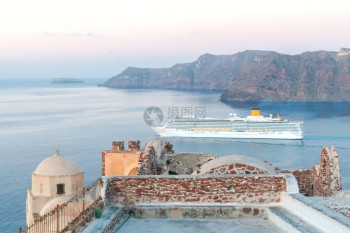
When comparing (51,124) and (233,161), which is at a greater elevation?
(233,161)

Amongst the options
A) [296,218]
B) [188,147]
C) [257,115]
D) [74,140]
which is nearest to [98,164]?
[74,140]

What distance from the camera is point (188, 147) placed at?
205 ft

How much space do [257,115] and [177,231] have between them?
69.2m

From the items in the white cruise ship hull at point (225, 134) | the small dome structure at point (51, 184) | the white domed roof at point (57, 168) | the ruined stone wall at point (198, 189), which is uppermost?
the ruined stone wall at point (198, 189)

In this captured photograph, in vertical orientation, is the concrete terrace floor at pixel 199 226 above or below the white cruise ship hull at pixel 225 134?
above

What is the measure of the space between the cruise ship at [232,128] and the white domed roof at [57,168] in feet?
181

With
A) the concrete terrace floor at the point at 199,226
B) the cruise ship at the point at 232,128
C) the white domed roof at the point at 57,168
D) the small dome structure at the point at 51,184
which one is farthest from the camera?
the cruise ship at the point at 232,128

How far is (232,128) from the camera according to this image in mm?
70625

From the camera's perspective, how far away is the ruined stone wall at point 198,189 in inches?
247

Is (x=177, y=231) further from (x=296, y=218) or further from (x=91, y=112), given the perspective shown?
(x=91, y=112)

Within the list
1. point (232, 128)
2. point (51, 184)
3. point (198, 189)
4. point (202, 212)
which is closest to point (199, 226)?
point (202, 212)

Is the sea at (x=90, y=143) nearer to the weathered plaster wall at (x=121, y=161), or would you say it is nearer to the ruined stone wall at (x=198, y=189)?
the weathered plaster wall at (x=121, y=161)

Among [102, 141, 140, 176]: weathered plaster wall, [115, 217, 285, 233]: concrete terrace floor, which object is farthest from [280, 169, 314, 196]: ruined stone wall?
[102, 141, 140, 176]: weathered plaster wall

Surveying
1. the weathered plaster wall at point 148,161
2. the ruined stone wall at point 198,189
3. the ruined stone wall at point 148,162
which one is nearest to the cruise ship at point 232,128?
the weathered plaster wall at point 148,161
